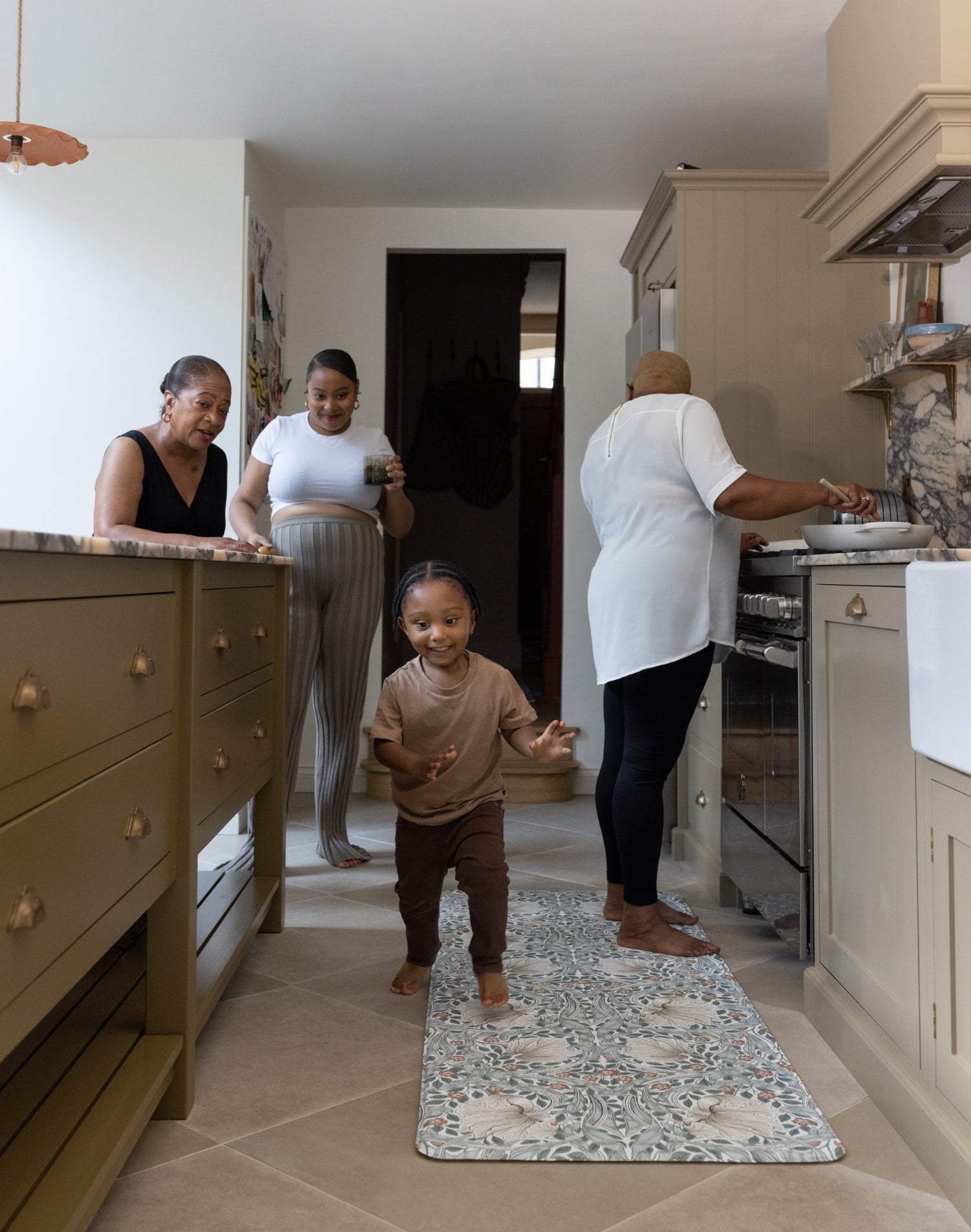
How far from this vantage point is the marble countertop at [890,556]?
1.47 m

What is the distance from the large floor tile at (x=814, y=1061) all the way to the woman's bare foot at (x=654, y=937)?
0.87 ft

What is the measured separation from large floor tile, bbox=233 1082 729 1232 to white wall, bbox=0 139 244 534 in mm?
2556

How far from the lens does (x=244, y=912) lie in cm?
222

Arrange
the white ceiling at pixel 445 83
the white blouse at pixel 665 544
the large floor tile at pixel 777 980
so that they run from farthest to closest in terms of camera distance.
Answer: the white ceiling at pixel 445 83
the white blouse at pixel 665 544
the large floor tile at pixel 777 980

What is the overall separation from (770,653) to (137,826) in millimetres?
1438

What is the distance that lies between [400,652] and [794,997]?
2.72 metres

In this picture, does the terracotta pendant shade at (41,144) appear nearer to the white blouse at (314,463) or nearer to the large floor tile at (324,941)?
the white blouse at (314,463)

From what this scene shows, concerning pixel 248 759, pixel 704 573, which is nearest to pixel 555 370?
pixel 704 573

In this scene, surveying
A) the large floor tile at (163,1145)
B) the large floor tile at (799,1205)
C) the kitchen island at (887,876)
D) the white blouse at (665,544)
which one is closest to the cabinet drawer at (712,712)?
the white blouse at (665,544)

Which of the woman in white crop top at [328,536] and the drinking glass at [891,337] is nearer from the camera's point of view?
the drinking glass at [891,337]

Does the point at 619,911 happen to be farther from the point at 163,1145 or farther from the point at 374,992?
the point at 163,1145

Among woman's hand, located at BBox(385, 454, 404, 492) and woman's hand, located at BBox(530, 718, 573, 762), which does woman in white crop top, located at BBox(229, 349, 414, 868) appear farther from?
woman's hand, located at BBox(530, 718, 573, 762)

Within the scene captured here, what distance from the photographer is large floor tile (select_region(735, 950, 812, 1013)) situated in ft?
6.89

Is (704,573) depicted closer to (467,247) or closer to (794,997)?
(794,997)
